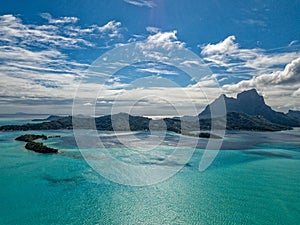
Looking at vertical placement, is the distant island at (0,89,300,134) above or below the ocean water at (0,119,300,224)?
above

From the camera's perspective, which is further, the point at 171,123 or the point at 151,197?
the point at 171,123

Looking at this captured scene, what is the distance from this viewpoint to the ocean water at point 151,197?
14953 mm

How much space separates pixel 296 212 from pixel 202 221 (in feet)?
23.4

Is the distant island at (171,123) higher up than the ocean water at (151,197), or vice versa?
the distant island at (171,123)

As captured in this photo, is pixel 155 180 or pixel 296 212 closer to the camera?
pixel 296 212

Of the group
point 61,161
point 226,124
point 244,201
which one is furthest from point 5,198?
point 226,124

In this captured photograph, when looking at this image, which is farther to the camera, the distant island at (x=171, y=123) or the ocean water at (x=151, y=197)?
the distant island at (x=171, y=123)

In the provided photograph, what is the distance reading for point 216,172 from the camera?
87.4ft

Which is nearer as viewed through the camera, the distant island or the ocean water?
the ocean water

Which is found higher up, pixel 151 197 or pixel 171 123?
pixel 171 123

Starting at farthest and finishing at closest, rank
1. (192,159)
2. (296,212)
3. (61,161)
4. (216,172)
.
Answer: (192,159), (61,161), (216,172), (296,212)

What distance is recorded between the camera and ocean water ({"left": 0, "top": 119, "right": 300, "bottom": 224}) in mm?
14953

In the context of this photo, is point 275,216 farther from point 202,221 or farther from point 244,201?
point 202,221

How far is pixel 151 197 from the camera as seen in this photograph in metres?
18.4
